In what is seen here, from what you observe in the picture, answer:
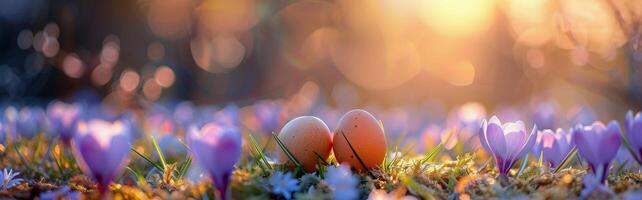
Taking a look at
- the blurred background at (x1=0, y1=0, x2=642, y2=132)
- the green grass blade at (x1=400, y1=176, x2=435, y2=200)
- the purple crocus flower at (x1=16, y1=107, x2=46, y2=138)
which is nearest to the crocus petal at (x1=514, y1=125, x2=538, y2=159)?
the green grass blade at (x1=400, y1=176, x2=435, y2=200)

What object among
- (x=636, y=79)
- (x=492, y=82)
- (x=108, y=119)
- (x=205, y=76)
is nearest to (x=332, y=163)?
(x=108, y=119)

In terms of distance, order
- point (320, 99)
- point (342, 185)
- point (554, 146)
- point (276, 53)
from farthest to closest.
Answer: point (276, 53) < point (320, 99) < point (554, 146) < point (342, 185)

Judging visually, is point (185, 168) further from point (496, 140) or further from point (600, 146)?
point (600, 146)

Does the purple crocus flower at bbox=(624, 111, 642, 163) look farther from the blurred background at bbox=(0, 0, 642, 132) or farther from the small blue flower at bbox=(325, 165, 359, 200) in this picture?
the blurred background at bbox=(0, 0, 642, 132)

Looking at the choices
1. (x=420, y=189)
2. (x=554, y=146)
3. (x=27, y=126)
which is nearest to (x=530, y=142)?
(x=554, y=146)

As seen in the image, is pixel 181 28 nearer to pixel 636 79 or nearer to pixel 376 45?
pixel 376 45

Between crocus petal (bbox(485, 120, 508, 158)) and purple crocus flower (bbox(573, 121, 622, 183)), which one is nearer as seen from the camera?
purple crocus flower (bbox(573, 121, 622, 183))
